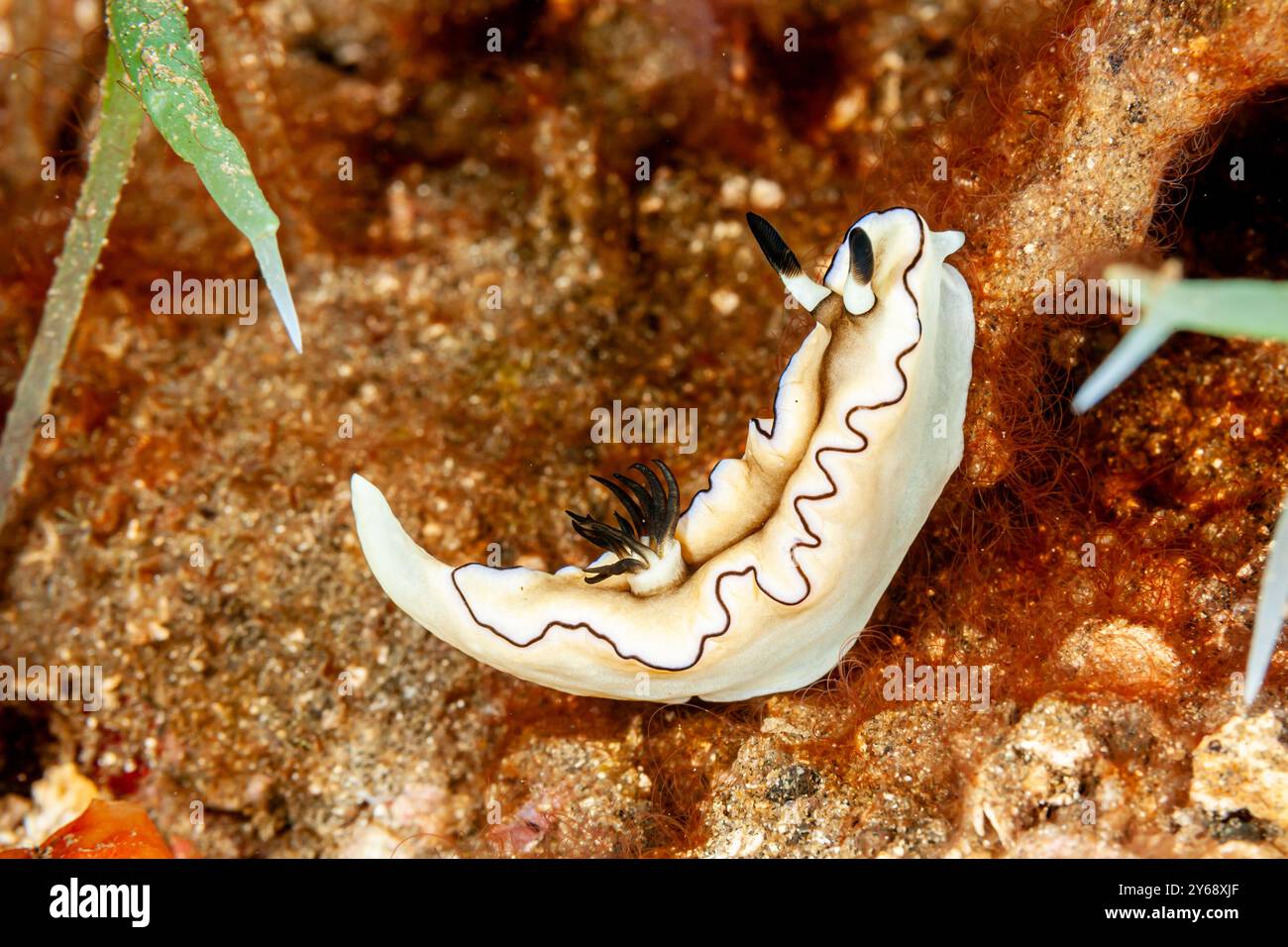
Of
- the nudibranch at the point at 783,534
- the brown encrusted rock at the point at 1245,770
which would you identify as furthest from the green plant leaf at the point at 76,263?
the brown encrusted rock at the point at 1245,770

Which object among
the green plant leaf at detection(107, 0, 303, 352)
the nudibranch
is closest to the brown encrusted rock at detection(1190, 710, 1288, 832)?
the nudibranch

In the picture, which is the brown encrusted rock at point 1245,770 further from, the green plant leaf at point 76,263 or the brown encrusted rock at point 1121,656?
the green plant leaf at point 76,263

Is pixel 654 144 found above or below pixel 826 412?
above

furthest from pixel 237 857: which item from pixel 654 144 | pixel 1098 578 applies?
pixel 654 144

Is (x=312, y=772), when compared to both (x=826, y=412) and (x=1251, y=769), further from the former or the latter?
(x=1251, y=769)

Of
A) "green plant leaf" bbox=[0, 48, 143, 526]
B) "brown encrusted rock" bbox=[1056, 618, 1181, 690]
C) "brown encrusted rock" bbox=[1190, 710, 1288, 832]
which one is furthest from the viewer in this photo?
"green plant leaf" bbox=[0, 48, 143, 526]

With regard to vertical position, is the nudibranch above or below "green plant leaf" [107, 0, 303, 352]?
below

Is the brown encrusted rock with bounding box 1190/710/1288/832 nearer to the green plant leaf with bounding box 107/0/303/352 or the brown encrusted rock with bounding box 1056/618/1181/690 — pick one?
the brown encrusted rock with bounding box 1056/618/1181/690

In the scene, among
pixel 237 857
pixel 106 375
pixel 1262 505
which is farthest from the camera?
pixel 106 375
